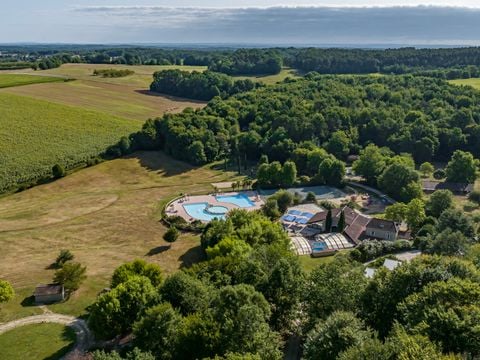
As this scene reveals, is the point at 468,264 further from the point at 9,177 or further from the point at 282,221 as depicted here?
the point at 9,177

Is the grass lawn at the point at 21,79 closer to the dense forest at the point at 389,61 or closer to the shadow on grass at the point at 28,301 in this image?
the dense forest at the point at 389,61

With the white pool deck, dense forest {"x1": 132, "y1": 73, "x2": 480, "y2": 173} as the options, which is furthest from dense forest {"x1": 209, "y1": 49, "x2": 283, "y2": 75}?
the white pool deck

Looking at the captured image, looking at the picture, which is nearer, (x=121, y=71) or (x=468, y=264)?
(x=468, y=264)

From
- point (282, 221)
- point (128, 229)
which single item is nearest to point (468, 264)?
point (282, 221)

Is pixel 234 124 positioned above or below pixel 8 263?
above

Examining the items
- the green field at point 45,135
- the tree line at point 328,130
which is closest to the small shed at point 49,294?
the green field at point 45,135

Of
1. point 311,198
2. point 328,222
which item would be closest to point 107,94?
point 311,198

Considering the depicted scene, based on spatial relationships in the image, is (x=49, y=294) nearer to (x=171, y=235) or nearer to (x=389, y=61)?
(x=171, y=235)
